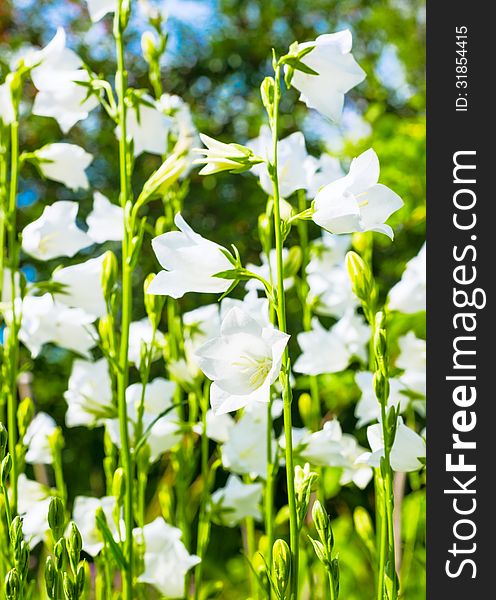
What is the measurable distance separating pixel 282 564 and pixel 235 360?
0.65 ft

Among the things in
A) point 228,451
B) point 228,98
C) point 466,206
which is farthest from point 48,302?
point 228,98

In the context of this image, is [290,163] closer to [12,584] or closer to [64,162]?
[64,162]

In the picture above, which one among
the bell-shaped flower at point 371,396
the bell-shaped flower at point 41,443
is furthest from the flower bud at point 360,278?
the bell-shaped flower at point 41,443

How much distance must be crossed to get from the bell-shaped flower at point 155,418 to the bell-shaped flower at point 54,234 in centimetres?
25

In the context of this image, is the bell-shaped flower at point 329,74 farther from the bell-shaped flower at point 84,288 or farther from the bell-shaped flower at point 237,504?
the bell-shaped flower at point 237,504

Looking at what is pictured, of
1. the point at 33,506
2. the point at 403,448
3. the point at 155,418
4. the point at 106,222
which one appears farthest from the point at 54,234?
the point at 403,448

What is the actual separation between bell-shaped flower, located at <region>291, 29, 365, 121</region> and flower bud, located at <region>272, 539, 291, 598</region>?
0.49m

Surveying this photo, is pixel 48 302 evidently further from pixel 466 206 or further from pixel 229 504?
pixel 466 206

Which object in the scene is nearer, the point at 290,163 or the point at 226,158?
the point at 226,158

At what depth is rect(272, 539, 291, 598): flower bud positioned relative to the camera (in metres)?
0.77

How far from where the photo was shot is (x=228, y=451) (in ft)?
4.14

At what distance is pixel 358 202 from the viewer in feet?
2.93

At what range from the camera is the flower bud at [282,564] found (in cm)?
77

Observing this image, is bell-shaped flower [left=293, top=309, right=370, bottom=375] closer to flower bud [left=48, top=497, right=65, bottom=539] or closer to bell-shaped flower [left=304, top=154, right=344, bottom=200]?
bell-shaped flower [left=304, top=154, right=344, bottom=200]
